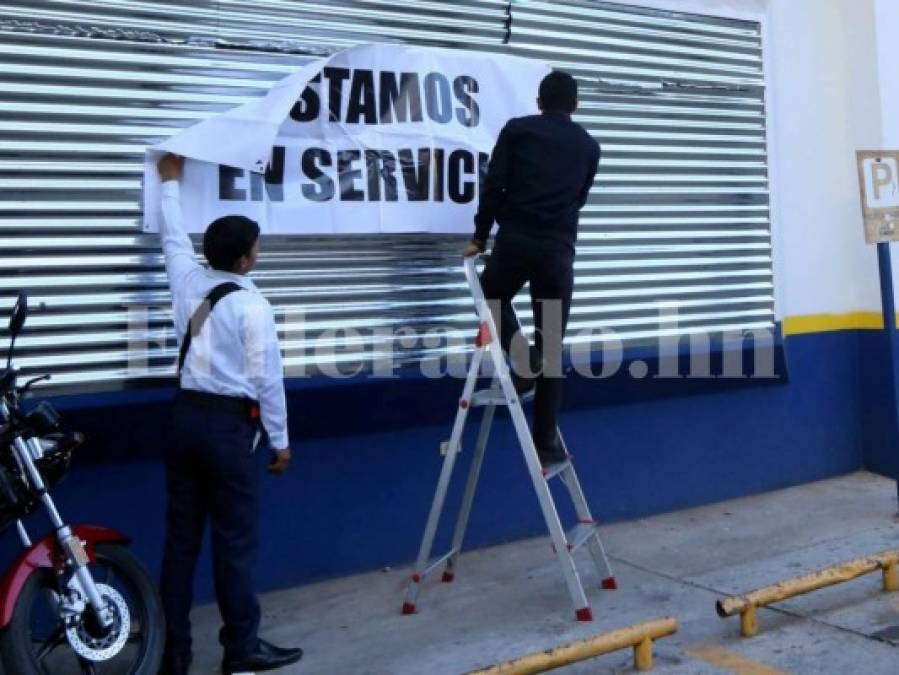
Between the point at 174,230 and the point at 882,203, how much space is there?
14.0 ft

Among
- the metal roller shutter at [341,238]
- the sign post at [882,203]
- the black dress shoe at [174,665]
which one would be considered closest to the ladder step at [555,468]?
the metal roller shutter at [341,238]

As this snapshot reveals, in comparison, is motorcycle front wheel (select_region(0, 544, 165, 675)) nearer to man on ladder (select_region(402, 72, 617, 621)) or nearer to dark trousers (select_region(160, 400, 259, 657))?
dark trousers (select_region(160, 400, 259, 657))

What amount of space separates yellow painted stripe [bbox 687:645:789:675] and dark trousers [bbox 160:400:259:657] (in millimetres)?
1883

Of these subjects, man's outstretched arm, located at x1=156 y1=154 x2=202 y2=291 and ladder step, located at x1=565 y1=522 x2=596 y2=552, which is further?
ladder step, located at x1=565 y1=522 x2=596 y2=552

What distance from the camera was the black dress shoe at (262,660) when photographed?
438cm

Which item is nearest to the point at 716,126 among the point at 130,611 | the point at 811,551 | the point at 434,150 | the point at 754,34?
the point at 754,34

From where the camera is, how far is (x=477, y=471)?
5305mm

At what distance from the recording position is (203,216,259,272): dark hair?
4.35 metres

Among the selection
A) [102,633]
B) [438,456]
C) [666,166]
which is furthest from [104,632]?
[666,166]

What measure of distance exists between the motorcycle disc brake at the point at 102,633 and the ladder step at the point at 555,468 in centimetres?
191

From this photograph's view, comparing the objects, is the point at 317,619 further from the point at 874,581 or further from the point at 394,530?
the point at 874,581

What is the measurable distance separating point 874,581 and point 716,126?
311 cm

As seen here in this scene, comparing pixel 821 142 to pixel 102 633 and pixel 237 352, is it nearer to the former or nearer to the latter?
pixel 237 352

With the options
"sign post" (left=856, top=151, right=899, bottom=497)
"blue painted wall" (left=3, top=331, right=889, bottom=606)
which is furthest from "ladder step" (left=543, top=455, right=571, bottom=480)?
"sign post" (left=856, top=151, right=899, bottom=497)
